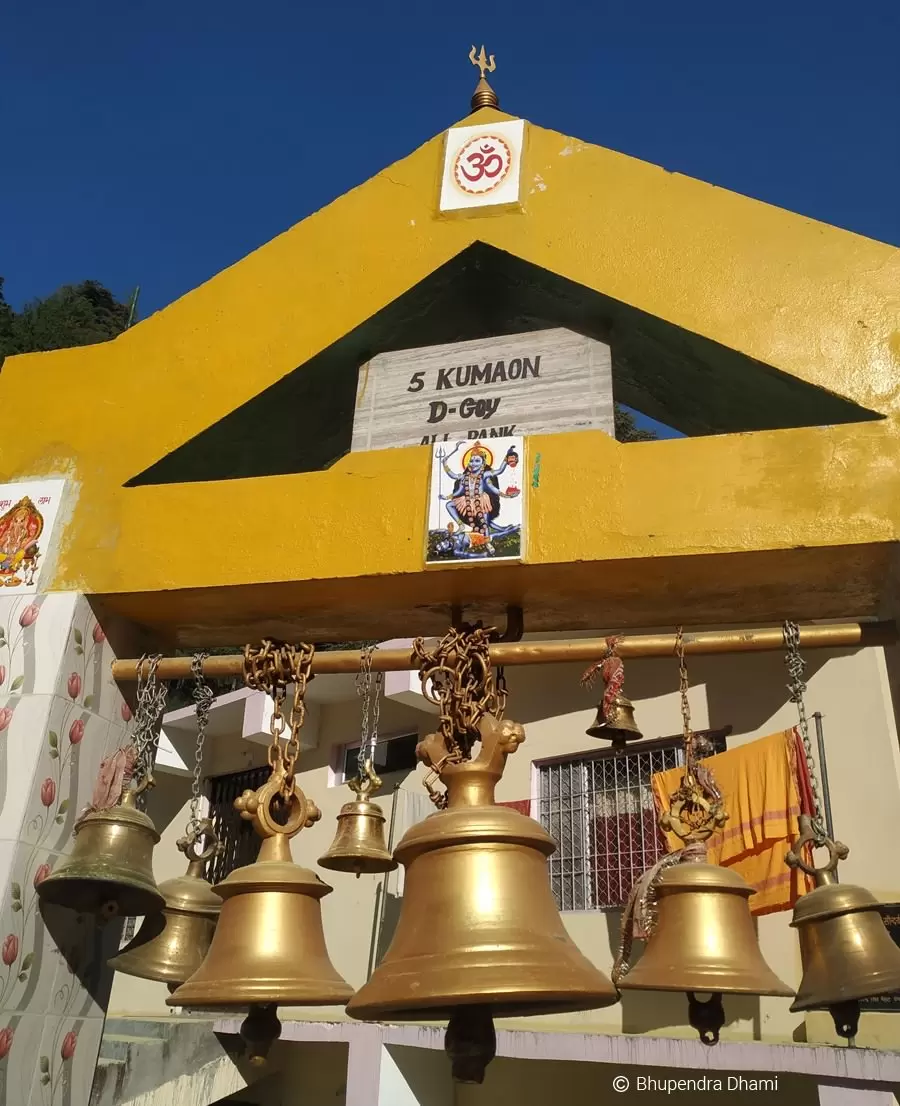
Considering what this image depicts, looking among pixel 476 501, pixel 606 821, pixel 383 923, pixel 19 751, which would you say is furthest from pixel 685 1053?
pixel 19 751

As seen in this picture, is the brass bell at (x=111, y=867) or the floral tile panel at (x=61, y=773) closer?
the brass bell at (x=111, y=867)

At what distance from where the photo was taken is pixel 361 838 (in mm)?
4746

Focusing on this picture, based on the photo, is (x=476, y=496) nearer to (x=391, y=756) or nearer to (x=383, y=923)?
(x=383, y=923)

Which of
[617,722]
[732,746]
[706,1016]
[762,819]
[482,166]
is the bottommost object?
[706,1016]

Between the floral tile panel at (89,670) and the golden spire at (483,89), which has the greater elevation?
the golden spire at (483,89)

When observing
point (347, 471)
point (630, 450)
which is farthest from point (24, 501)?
point (630, 450)

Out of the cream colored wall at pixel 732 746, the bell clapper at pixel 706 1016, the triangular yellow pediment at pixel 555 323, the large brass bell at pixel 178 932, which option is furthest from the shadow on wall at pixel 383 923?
the bell clapper at pixel 706 1016

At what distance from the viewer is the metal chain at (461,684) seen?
3029 mm

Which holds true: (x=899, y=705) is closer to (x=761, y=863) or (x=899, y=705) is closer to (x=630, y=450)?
(x=630, y=450)

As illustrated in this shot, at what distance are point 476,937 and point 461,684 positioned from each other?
3.27 ft

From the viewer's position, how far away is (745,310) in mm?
4031

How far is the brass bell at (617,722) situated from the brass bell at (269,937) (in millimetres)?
1281

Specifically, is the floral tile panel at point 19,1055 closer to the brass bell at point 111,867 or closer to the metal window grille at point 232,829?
the brass bell at point 111,867

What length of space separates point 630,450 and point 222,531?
1.82 metres
